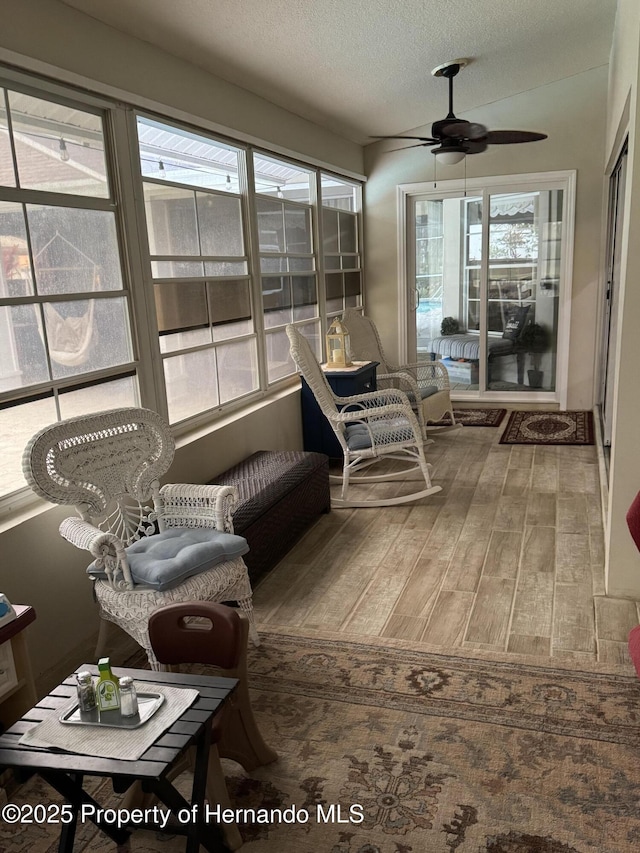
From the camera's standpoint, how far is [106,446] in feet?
8.71

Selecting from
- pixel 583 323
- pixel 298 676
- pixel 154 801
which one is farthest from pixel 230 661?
pixel 583 323

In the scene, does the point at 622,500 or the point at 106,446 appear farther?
the point at 622,500

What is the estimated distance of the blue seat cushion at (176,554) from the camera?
236 cm

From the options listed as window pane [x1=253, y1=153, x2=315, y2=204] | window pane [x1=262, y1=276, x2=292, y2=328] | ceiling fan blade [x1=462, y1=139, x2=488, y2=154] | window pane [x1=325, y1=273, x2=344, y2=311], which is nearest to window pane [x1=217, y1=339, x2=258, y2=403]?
window pane [x1=262, y1=276, x2=292, y2=328]

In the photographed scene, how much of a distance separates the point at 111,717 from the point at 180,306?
2.42m

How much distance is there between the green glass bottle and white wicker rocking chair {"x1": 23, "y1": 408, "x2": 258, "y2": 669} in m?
0.67

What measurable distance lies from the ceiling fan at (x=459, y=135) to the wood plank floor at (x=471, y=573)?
84.8 inches

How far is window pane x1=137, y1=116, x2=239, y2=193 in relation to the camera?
3.33 meters

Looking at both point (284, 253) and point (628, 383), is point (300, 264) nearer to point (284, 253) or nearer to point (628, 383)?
point (284, 253)

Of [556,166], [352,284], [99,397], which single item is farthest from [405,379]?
[99,397]

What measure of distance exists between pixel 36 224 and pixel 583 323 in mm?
4975

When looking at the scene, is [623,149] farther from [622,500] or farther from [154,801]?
[154,801]

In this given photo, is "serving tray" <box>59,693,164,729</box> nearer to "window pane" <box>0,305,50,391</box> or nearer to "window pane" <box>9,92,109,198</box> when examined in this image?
"window pane" <box>0,305,50,391</box>

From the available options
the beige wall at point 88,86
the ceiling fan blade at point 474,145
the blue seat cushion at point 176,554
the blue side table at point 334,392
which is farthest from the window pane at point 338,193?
the blue seat cushion at point 176,554
